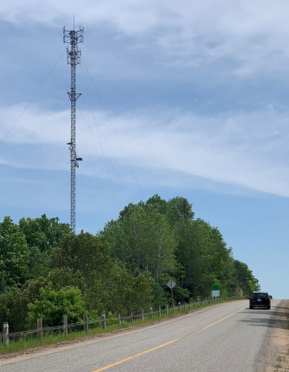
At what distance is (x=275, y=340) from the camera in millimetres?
19609

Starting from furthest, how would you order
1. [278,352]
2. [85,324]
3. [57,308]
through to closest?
[57,308] < [85,324] < [278,352]

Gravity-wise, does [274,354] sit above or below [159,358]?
below

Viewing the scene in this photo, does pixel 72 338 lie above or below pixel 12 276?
below

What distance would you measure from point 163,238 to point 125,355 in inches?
2296

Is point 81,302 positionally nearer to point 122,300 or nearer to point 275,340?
point 275,340

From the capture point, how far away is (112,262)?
50844 mm

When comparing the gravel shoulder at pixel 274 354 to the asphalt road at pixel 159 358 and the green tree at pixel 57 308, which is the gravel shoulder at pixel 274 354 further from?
the green tree at pixel 57 308

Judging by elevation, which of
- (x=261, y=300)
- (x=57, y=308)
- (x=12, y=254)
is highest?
(x=12, y=254)

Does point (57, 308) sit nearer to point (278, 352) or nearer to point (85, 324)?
point (85, 324)

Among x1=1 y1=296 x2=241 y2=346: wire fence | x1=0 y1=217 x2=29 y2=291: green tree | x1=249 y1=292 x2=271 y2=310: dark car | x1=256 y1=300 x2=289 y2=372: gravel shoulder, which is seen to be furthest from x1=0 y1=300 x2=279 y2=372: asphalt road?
x1=0 y1=217 x2=29 y2=291: green tree

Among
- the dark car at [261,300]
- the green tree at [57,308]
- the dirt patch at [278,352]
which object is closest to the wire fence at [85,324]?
the green tree at [57,308]

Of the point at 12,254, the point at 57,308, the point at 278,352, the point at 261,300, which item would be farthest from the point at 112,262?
the point at 278,352

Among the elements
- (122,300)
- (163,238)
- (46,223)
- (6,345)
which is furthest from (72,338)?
(46,223)

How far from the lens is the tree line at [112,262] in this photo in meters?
42.6
